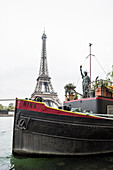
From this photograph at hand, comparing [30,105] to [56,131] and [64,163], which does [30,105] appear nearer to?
[56,131]

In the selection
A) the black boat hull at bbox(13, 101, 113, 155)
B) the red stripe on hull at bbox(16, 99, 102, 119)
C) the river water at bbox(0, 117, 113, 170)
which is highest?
the red stripe on hull at bbox(16, 99, 102, 119)

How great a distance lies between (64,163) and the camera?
23.1 feet

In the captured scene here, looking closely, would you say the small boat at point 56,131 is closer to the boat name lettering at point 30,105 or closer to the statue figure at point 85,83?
the boat name lettering at point 30,105

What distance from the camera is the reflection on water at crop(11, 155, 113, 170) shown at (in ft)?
22.1

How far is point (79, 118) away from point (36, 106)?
2044 mm

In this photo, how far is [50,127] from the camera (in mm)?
7527

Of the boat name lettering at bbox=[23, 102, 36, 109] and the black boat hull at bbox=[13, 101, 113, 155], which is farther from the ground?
the boat name lettering at bbox=[23, 102, 36, 109]

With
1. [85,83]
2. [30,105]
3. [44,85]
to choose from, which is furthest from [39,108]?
[44,85]

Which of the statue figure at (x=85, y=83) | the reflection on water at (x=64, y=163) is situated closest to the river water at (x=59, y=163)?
the reflection on water at (x=64, y=163)

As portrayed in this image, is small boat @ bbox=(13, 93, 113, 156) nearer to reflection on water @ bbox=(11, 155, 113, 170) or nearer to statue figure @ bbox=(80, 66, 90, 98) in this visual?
reflection on water @ bbox=(11, 155, 113, 170)

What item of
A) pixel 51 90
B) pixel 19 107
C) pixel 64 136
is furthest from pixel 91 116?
pixel 51 90

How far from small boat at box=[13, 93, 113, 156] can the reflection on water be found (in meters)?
0.28

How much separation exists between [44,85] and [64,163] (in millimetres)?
65687

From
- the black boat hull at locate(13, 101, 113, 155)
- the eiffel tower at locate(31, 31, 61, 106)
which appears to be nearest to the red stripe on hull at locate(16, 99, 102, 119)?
the black boat hull at locate(13, 101, 113, 155)
